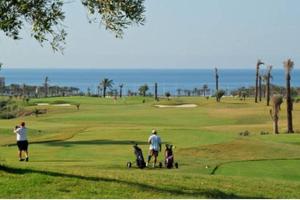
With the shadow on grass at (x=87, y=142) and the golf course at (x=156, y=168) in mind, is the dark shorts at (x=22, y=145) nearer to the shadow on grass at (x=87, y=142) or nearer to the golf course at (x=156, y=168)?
the golf course at (x=156, y=168)

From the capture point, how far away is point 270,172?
30.9 m

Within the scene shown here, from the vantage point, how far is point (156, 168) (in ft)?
103

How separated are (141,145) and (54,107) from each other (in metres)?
56.3

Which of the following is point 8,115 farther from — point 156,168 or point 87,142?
point 156,168

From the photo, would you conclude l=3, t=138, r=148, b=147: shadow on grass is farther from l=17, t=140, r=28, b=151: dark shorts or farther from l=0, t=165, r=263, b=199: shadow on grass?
l=0, t=165, r=263, b=199: shadow on grass

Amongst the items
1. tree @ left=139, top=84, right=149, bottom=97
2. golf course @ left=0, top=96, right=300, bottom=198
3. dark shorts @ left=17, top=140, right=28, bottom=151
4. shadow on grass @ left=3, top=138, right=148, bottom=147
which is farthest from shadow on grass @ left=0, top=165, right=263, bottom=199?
tree @ left=139, top=84, right=149, bottom=97

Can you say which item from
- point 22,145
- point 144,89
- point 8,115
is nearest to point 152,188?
point 22,145

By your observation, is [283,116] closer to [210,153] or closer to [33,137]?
[33,137]

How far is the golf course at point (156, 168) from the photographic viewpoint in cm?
1900

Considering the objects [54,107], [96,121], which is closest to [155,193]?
[96,121]

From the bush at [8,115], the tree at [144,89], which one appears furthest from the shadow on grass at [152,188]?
the tree at [144,89]

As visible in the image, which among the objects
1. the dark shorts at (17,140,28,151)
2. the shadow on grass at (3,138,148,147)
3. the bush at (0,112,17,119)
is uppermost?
the dark shorts at (17,140,28,151)

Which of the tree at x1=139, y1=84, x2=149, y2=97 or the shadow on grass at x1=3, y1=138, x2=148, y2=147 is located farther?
the tree at x1=139, y1=84, x2=149, y2=97

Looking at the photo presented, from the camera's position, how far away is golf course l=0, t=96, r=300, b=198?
19.0m
